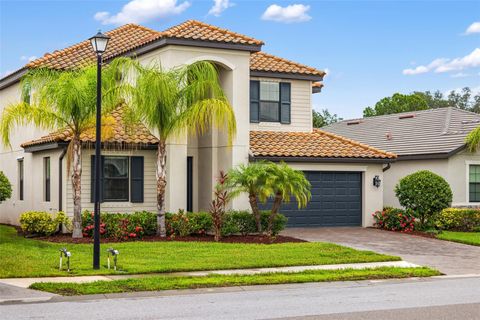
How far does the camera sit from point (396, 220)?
27062 millimetres

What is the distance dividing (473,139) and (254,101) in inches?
356

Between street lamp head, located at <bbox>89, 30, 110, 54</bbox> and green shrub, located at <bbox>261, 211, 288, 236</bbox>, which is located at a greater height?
street lamp head, located at <bbox>89, 30, 110, 54</bbox>

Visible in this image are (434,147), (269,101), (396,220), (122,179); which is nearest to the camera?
(122,179)

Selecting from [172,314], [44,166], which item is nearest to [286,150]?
[44,166]

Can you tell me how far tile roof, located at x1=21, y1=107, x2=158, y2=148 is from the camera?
23406mm

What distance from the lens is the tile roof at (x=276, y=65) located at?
28422mm

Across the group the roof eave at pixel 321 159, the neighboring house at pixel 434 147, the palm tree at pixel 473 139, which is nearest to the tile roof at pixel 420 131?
A: the neighboring house at pixel 434 147

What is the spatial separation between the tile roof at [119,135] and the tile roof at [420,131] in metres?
12.7

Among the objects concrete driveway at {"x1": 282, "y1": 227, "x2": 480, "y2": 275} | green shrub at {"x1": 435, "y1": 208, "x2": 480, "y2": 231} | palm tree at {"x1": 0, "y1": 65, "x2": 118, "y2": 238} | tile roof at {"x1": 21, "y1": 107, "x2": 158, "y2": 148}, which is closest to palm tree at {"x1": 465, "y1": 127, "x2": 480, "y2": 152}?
green shrub at {"x1": 435, "y1": 208, "x2": 480, "y2": 231}

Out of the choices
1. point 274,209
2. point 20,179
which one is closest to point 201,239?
point 274,209

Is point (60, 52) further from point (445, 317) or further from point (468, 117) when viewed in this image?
point (445, 317)

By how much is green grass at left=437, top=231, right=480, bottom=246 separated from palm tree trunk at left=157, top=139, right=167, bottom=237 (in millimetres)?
9171

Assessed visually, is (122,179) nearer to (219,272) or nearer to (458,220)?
(219,272)

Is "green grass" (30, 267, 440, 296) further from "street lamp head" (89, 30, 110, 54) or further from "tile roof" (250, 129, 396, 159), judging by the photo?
"tile roof" (250, 129, 396, 159)
